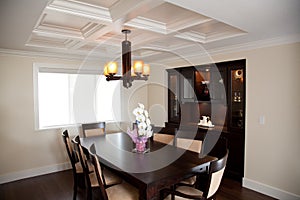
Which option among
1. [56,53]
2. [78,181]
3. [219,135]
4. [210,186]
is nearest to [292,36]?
[219,135]

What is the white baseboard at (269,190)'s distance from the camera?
2911 mm

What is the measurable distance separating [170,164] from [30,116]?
2.99 metres

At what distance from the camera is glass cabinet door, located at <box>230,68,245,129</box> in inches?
137

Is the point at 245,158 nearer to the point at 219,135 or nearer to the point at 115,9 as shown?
the point at 219,135

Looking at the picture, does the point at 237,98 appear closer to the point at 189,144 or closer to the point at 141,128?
the point at 189,144

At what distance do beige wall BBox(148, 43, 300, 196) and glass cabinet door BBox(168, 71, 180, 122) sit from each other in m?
1.50

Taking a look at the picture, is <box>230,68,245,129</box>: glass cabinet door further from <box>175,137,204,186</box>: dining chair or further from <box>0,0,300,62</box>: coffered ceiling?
<box>175,137,204,186</box>: dining chair

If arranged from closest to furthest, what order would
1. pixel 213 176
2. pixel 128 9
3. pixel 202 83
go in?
1. pixel 213 176
2. pixel 128 9
3. pixel 202 83

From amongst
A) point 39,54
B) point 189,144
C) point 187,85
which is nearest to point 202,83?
point 187,85

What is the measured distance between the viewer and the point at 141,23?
2525 mm

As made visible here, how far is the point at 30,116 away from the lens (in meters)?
3.86

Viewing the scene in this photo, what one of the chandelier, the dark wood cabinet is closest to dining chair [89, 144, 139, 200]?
the chandelier

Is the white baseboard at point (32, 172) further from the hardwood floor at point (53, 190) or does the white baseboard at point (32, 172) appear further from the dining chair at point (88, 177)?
the dining chair at point (88, 177)

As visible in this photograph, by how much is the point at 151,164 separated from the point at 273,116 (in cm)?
207
